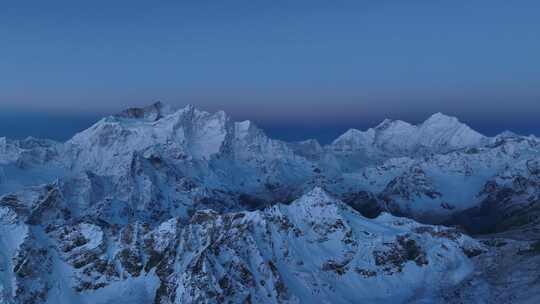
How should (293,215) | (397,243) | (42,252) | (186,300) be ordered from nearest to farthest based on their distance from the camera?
1. (186,300)
2. (42,252)
3. (397,243)
4. (293,215)

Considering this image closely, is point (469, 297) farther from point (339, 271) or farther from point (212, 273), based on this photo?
A: point (212, 273)

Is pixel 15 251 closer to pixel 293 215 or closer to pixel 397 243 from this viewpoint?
pixel 293 215

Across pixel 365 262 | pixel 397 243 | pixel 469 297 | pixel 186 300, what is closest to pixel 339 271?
pixel 365 262

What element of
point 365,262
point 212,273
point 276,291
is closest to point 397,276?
point 365,262

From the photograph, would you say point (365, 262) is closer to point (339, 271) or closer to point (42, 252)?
point (339, 271)

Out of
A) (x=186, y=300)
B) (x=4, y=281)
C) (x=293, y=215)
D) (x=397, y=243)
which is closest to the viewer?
(x=186, y=300)

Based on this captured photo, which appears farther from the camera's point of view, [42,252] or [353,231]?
[353,231]

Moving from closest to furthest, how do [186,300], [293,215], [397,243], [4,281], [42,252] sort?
1. [186,300]
2. [4,281]
3. [42,252]
4. [397,243]
5. [293,215]
